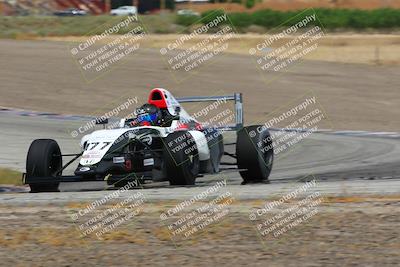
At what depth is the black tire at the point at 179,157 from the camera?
11.8m

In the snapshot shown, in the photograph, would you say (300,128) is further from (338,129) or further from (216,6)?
(216,6)

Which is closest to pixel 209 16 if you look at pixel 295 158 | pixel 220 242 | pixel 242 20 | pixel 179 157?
pixel 242 20

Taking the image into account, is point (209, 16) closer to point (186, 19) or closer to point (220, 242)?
point (186, 19)

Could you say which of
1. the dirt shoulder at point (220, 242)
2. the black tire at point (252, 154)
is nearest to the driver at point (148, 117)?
the black tire at point (252, 154)

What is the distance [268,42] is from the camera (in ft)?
131

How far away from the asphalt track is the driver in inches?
37.0

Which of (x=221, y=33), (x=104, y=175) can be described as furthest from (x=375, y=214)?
(x=221, y=33)

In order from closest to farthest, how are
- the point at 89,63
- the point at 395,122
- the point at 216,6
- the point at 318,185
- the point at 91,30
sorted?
the point at 318,185, the point at 395,122, the point at 89,63, the point at 91,30, the point at 216,6

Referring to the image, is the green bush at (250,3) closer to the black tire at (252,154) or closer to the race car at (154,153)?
the race car at (154,153)

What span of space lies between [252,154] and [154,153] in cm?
155

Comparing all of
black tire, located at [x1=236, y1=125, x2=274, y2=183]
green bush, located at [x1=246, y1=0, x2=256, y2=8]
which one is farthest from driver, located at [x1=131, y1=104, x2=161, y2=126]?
green bush, located at [x1=246, y1=0, x2=256, y2=8]

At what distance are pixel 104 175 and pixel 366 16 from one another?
123ft

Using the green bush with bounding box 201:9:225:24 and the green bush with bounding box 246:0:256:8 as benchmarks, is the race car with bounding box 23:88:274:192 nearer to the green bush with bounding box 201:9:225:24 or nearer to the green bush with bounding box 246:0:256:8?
the green bush with bounding box 201:9:225:24

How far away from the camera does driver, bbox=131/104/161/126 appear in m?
13.1
